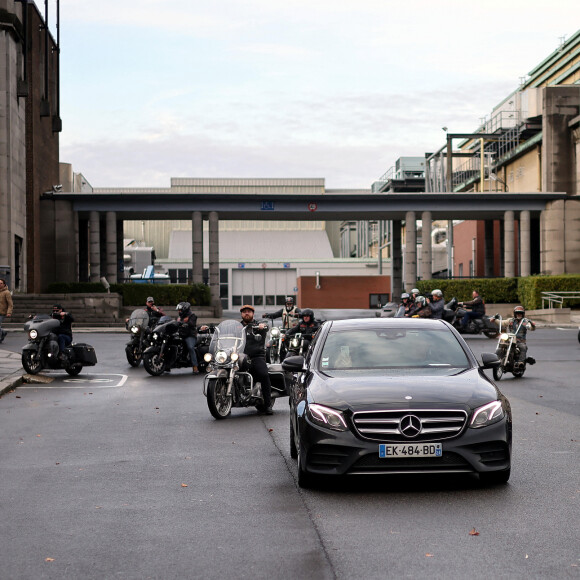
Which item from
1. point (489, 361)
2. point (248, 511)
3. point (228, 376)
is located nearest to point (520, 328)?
point (228, 376)

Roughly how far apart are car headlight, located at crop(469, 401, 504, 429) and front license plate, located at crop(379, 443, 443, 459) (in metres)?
0.36

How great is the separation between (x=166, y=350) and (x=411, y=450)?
530 inches

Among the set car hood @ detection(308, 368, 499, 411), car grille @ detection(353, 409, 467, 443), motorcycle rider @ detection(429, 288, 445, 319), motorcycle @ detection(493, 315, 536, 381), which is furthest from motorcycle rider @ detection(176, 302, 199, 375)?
car grille @ detection(353, 409, 467, 443)

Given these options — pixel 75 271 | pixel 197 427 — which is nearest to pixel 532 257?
pixel 75 271

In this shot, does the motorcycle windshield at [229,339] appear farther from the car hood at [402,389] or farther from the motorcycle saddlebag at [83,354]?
the motorcycle saddlebag at [83,354]

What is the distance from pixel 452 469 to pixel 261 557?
2.21 m

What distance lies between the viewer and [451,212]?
57.2 metres

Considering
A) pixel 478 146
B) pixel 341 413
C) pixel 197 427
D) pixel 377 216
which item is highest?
pixel 478 146

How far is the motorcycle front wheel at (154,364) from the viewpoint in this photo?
2016 centimetres

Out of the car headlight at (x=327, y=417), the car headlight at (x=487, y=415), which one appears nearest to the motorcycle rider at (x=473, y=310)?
the car headlight at (x=487, y=415)

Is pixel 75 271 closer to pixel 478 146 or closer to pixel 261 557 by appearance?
pixel 478 146

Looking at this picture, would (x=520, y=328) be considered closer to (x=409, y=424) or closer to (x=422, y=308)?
(x=422, y=308)

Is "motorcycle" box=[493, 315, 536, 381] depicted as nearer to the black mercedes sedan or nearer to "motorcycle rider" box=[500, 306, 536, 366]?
"motorcycle rider" box=[500, 306, 536, 366]

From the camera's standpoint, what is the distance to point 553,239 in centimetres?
5581
